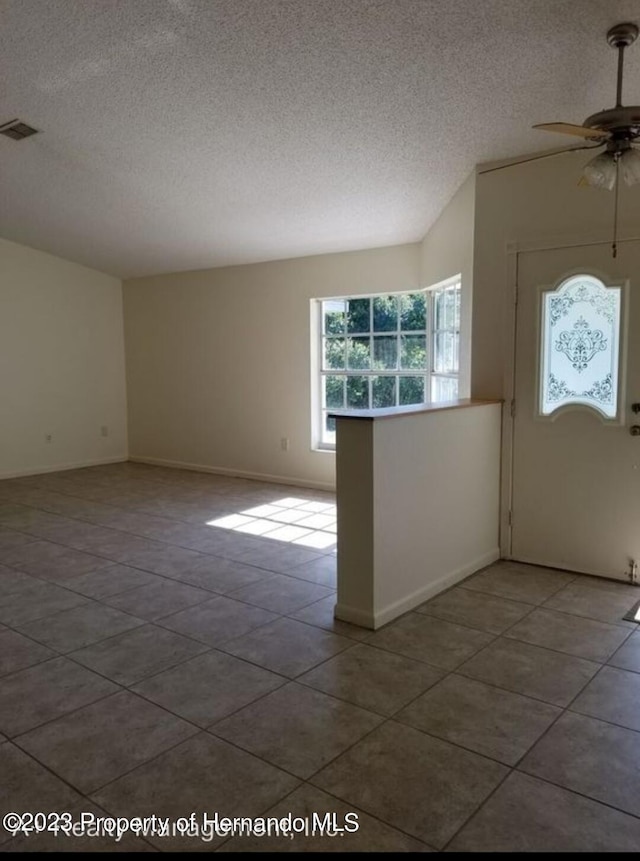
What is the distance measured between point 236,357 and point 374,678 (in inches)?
190

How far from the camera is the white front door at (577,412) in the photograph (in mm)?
3541

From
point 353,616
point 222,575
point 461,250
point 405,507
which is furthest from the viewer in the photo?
point 461,250

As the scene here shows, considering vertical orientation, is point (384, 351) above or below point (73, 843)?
above

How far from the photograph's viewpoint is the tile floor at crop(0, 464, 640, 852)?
71.6 inches

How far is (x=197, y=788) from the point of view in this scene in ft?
6.26

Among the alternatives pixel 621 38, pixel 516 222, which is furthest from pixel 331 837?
pixel 516 222

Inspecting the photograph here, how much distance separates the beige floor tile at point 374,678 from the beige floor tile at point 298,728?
7 centimetres

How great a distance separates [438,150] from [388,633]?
114 inches

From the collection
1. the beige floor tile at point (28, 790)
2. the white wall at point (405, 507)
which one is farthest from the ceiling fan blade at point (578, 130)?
the beige floor tile at point (28, 790)

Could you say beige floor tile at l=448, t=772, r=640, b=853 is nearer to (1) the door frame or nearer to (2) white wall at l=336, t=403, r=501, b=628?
(2) white wall at l=336, t=403, r=501, b=628

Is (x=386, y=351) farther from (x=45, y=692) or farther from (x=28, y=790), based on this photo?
(x=28, y=790)

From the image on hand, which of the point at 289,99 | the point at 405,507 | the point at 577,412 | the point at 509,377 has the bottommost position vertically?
the point at 405,507

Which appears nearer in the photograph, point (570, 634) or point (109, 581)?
point (570, 634)

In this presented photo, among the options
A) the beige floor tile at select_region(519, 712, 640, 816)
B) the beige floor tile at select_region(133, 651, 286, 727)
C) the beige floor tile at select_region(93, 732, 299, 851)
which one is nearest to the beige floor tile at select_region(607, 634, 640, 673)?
the beige floor tile at select_region(519, 712, 640, 816)
